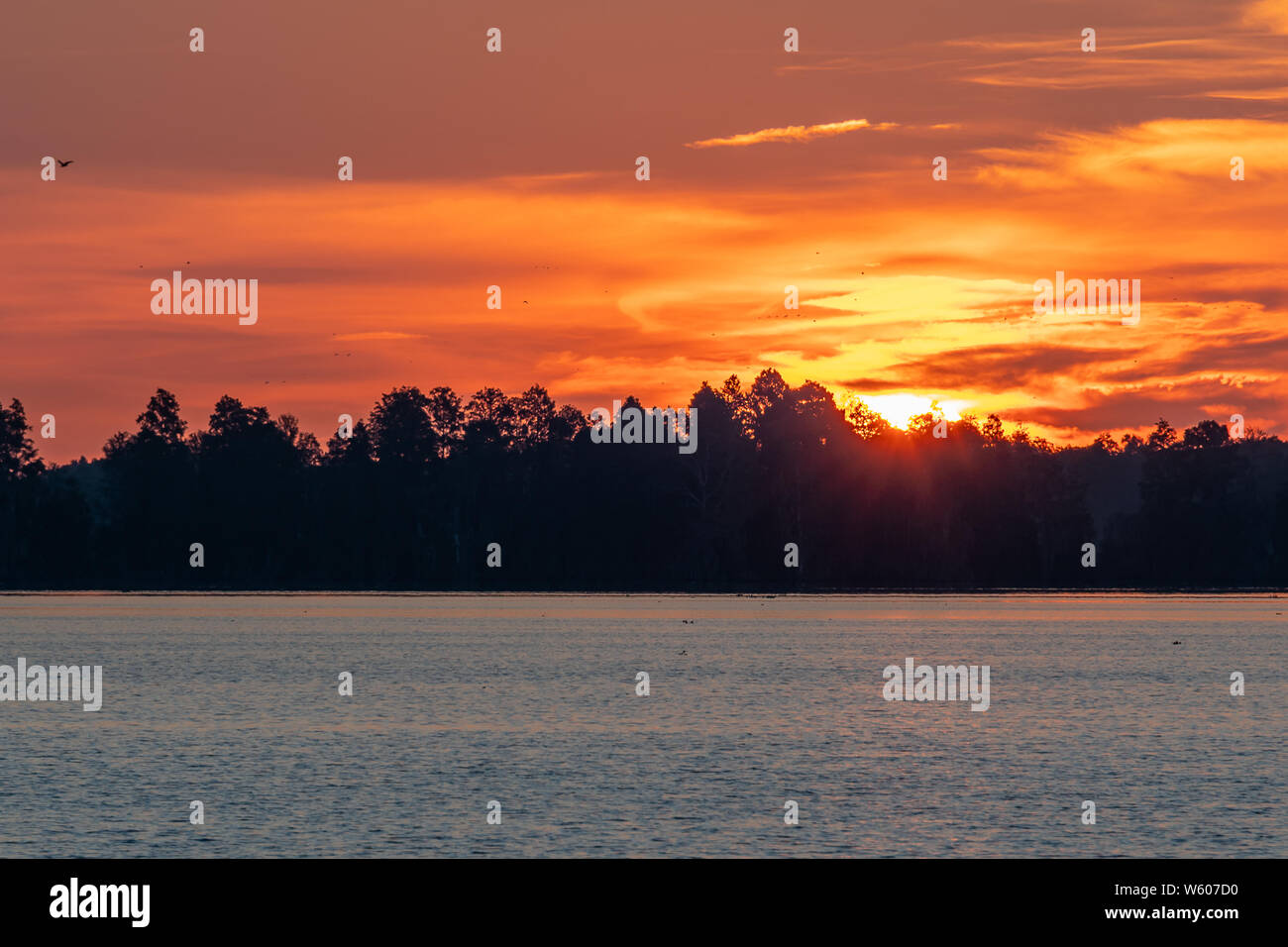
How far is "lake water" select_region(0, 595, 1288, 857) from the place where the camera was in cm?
4641

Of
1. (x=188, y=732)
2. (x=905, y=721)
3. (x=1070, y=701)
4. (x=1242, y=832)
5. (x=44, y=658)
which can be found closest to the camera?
(x=1242, y=832)

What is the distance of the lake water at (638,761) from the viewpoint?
4641 centimetres

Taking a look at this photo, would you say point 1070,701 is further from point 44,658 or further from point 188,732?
point 44,658

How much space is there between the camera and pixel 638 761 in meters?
62.3

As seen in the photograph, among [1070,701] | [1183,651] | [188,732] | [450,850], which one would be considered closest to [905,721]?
[1070,701]

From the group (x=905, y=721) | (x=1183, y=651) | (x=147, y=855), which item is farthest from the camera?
(x=1183, y=651)

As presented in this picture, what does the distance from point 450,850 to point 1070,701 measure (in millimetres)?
56505
